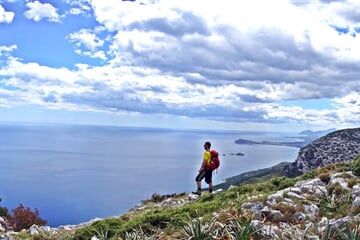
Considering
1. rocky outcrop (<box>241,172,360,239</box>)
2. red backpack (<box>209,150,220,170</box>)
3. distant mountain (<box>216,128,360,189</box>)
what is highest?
red backpack (<box>209,150,220,170</box>)

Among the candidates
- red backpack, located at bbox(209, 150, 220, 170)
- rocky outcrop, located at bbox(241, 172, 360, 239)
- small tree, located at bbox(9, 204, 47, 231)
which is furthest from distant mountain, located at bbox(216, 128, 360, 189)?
rocky outcrop, located at bbox(241, 172, 360, 239)

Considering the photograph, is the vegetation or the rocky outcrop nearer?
the vegetation

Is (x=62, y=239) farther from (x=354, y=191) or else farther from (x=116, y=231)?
(x=354, y=191)

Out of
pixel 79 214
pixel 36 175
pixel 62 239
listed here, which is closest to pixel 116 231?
pixel 62 239

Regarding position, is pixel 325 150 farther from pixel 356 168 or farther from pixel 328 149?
pixel 356 168

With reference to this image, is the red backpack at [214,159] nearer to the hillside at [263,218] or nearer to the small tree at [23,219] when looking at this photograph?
the hillside at [263,218]

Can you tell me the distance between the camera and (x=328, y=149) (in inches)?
3428

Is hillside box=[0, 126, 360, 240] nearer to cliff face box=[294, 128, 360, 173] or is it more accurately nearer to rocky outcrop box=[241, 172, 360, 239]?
rocky outcrop box=[241, 172, 360, 239]

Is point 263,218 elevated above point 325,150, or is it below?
above

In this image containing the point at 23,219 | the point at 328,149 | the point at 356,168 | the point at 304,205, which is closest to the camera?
the point at 304,205

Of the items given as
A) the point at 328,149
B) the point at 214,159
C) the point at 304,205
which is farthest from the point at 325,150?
the point at 304,205

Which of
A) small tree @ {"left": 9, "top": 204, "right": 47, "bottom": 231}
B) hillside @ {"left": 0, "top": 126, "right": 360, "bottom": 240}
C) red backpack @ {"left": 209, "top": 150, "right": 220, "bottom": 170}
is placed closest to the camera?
hillside @ {"left": 0, "top": 126, "right": 360, "bottom": 240}

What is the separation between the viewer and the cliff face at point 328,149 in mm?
80250

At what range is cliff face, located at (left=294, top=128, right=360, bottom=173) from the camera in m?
80.2
